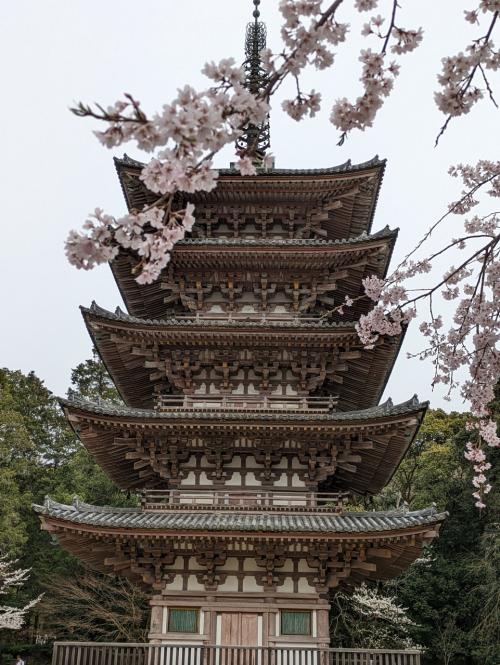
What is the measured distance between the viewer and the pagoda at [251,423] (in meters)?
12.1

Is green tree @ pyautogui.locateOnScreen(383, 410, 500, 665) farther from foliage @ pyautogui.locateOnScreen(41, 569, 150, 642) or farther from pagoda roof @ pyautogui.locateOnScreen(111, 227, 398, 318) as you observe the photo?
pagoda roof @ pyautogui.locateOnScreen(111, 227, 398, 318)

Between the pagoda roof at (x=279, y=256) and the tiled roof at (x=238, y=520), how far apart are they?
16.4 feet

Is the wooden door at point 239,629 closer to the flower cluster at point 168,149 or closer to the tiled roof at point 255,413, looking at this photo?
the tiled roof at point 255,413

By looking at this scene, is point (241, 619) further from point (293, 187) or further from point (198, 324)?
point (293, 187)

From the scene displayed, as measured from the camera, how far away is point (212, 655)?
445 inches

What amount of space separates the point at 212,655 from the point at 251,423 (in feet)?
12.9

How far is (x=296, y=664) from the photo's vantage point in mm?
11461

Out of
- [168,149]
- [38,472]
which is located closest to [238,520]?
[168,149]

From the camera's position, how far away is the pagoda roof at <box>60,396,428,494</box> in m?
12.5

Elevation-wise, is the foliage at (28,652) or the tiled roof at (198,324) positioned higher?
the tiled roof at (198,324)

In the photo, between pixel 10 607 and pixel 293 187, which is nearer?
pixel 293 187

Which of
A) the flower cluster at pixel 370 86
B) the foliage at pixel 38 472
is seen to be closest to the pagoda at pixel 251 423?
the flower cluster at pixel 370 86

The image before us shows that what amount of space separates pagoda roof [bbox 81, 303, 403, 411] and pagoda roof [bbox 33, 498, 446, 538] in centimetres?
294

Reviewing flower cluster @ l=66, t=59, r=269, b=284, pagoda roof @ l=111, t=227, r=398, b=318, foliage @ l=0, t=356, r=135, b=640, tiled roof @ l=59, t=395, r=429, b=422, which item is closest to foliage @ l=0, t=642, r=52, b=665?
foliage @ l=0, t=356, r=135, b=640
